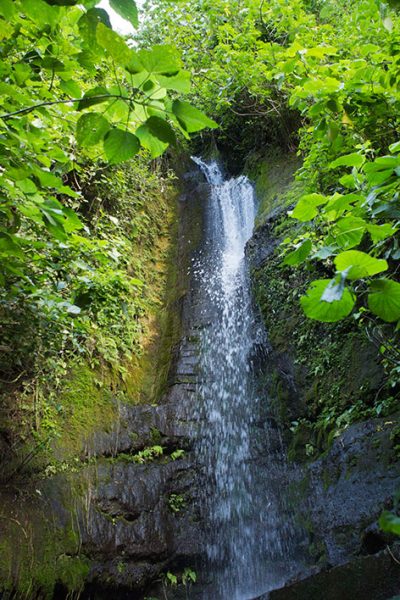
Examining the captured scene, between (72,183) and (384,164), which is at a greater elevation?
(72,183)

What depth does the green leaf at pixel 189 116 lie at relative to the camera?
0.94 metres

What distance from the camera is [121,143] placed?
96cm

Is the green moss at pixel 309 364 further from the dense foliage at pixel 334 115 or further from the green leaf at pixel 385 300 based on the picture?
the green leaf at pixel 385 300

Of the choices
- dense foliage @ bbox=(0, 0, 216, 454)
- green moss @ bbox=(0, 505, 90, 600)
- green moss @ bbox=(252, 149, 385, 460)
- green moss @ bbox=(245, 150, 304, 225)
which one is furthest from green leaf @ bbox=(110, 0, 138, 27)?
green moss @ bbox=(245, 150, 304, 225)

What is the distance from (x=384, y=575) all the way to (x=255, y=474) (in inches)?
95.8

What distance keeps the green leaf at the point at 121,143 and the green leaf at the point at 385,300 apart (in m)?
0.64

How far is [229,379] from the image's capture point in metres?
5.77

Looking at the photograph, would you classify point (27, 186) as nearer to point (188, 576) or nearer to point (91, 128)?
point (91, 128)

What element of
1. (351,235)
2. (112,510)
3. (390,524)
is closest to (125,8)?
(351,235)

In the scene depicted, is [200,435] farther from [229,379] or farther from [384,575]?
[384,575]

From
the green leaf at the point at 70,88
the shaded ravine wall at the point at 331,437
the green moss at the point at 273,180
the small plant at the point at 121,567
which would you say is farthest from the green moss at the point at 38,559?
the green moss at the point at 273,180

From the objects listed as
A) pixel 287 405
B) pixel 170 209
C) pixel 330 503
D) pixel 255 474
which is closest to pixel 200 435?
pixel 255 474

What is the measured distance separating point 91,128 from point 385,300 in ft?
2.69

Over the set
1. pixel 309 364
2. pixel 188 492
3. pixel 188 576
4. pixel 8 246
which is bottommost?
pixel 188 576
